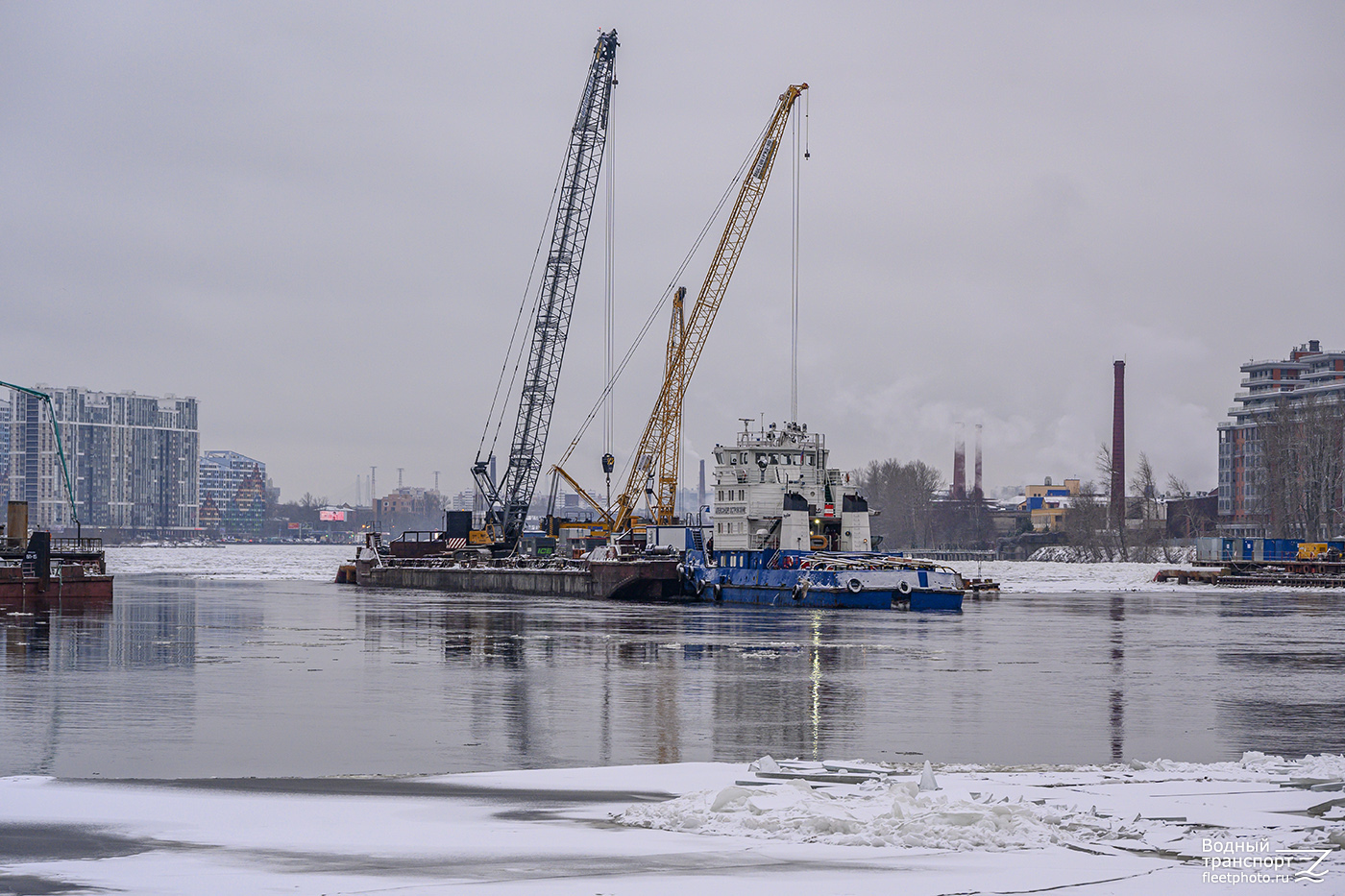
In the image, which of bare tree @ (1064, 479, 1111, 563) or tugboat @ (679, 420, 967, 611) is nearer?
tugboat @ (679, 420, 967, 611)

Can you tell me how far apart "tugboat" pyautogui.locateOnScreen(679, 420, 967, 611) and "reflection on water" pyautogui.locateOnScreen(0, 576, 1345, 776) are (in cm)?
1623

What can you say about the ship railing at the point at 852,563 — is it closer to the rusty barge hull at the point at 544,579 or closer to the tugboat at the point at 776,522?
the tugboat at the point at 776,522

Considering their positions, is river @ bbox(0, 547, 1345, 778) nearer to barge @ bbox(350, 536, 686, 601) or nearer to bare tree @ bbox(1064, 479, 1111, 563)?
barge @ bbox(350, 536, 686, 601)

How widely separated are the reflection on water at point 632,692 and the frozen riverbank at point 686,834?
2.95 meters

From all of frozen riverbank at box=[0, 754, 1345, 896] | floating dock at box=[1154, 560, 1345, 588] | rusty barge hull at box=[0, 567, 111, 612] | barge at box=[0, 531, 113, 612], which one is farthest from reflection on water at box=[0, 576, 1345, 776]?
floating dock at box=[1154, 560, 1345, 588]

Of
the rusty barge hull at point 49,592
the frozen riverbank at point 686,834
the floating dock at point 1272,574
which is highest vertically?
the frozen riverbank at point 686,834

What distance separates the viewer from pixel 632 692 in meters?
29.3

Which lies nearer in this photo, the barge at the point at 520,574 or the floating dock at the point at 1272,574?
the barge at the point at 520,574

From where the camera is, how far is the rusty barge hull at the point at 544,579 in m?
86.6

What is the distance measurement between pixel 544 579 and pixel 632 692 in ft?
234

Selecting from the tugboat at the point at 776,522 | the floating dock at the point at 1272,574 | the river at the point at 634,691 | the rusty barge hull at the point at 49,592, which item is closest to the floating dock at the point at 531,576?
the tugboat at the point at 776,522

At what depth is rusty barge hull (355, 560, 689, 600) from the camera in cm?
8662

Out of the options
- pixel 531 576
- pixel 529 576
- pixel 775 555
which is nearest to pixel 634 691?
pixel 775 555

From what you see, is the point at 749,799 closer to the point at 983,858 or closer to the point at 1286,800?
the point at 983,858
